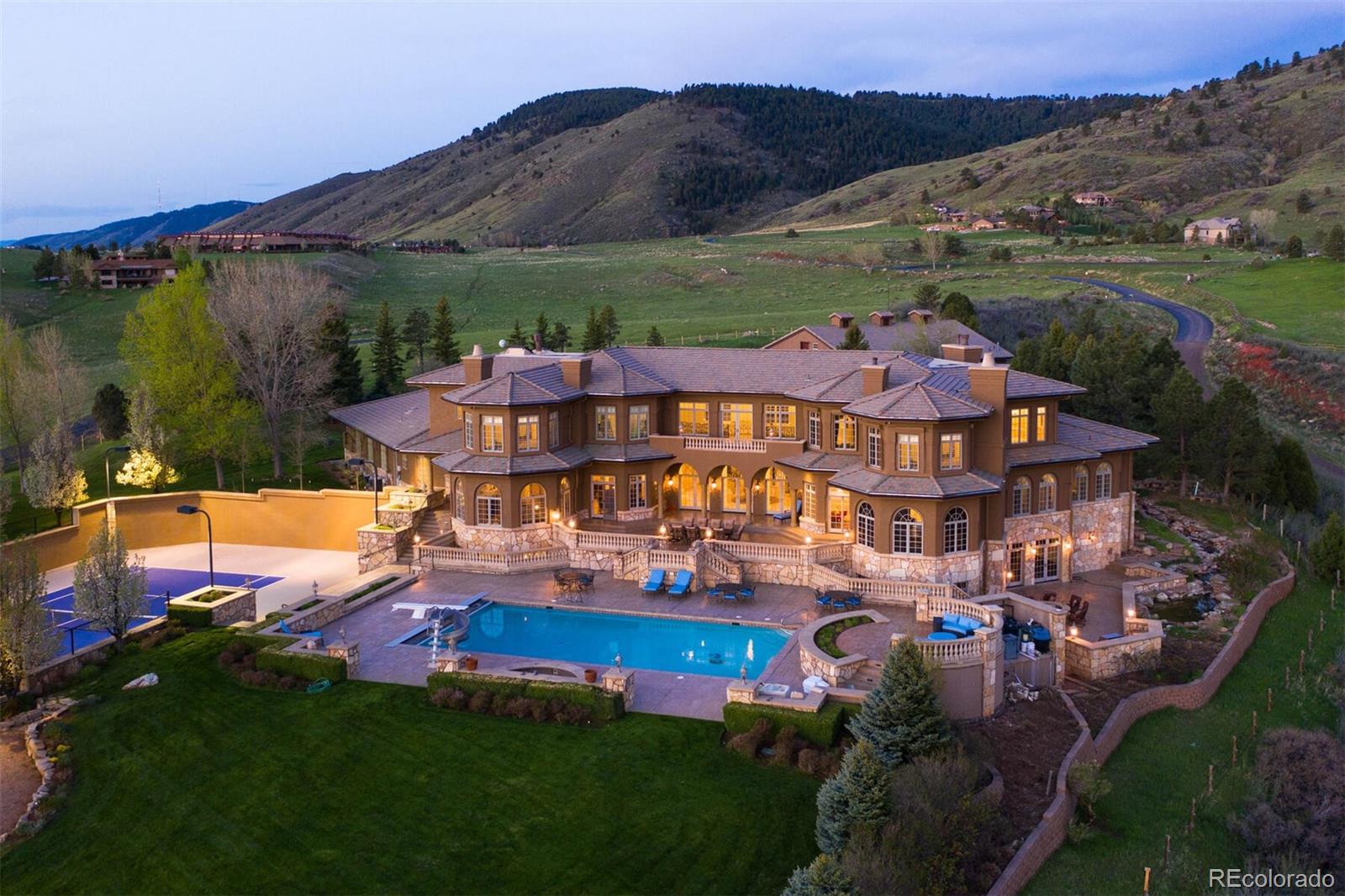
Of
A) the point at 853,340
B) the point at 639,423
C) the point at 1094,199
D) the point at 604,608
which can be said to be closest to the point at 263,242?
the point at 853,340

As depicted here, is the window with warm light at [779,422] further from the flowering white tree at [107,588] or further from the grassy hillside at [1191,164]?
the grassy hillside at [1191,164]

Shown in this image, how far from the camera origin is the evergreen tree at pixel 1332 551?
127ft

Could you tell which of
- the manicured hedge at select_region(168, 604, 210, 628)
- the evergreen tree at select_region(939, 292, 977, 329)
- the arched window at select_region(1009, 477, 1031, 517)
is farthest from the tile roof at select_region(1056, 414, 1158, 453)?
the manicured hedge at select_region(168, 604, 210, 628)

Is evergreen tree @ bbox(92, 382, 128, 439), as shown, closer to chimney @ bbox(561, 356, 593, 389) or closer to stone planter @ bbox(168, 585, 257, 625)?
stone planter @ bbox(168, 585, 257, 625)

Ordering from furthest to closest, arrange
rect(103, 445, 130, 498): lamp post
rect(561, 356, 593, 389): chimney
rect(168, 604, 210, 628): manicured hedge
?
rect(103, 445, 130, 498): lamp post → rect(561, 356, 593, 389): chimney → rect(168, 604, 210, 628): manicured hedge

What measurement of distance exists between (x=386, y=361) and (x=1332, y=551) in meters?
48.0

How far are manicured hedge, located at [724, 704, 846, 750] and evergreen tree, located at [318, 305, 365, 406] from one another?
1496 inches

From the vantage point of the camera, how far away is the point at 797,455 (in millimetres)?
40219

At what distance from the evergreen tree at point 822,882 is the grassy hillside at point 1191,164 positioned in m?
113

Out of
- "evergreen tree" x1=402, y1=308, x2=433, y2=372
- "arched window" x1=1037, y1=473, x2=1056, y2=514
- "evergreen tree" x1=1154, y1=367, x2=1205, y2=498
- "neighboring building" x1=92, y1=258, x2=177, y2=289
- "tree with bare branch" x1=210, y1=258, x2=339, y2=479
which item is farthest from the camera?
"neighboring building" x1=92, y1=258, x2=177, y2=289

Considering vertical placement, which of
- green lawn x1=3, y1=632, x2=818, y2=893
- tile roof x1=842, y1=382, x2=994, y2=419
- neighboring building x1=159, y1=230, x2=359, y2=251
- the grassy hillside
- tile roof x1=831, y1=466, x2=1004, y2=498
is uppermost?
the grassy hillside

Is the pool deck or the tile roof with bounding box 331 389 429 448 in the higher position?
the tile roof with bounding box 331 389 429 448

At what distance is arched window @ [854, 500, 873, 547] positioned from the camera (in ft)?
115

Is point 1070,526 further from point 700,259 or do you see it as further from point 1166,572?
point 700,259
